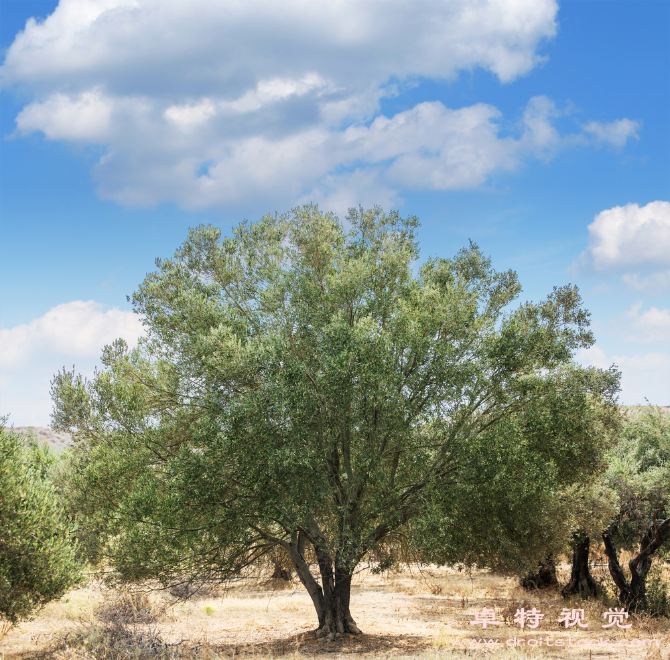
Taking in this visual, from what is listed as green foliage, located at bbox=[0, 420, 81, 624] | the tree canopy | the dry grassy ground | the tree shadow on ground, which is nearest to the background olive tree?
the dry grassy ground

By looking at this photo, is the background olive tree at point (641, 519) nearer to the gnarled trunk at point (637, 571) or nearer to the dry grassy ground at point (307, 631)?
the gnarled trunk at point (637, 571)

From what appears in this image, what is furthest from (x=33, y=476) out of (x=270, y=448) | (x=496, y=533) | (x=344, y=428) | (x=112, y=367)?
(x=496, y=533)

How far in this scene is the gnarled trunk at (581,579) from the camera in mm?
29453

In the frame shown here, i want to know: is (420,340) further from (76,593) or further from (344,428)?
(76,593)

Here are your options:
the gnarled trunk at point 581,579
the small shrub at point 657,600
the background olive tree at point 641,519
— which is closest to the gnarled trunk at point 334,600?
the background olive tree at point 641,519

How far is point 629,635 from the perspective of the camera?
69.3 feet

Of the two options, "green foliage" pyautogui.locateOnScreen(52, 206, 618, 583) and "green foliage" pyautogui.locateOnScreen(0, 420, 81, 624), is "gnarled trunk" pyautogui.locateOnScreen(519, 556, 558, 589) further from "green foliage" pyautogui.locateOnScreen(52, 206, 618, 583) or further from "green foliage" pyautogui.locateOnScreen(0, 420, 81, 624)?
"green foliage" pyautogui.locateOnScreen(0, 420, 81, 624)

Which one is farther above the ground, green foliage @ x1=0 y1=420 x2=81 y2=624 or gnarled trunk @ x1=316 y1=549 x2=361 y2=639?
green foliage @ x1=0 y1=420 x2=81 y2=624

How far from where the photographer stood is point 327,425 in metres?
18.3

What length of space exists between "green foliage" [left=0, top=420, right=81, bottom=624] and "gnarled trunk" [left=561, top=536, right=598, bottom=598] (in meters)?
23.0

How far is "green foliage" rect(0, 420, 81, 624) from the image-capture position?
56.2ft

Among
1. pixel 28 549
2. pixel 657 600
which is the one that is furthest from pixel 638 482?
pixel 28 549

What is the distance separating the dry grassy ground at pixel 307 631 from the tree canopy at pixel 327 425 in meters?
2.12

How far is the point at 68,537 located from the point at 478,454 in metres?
12.8
